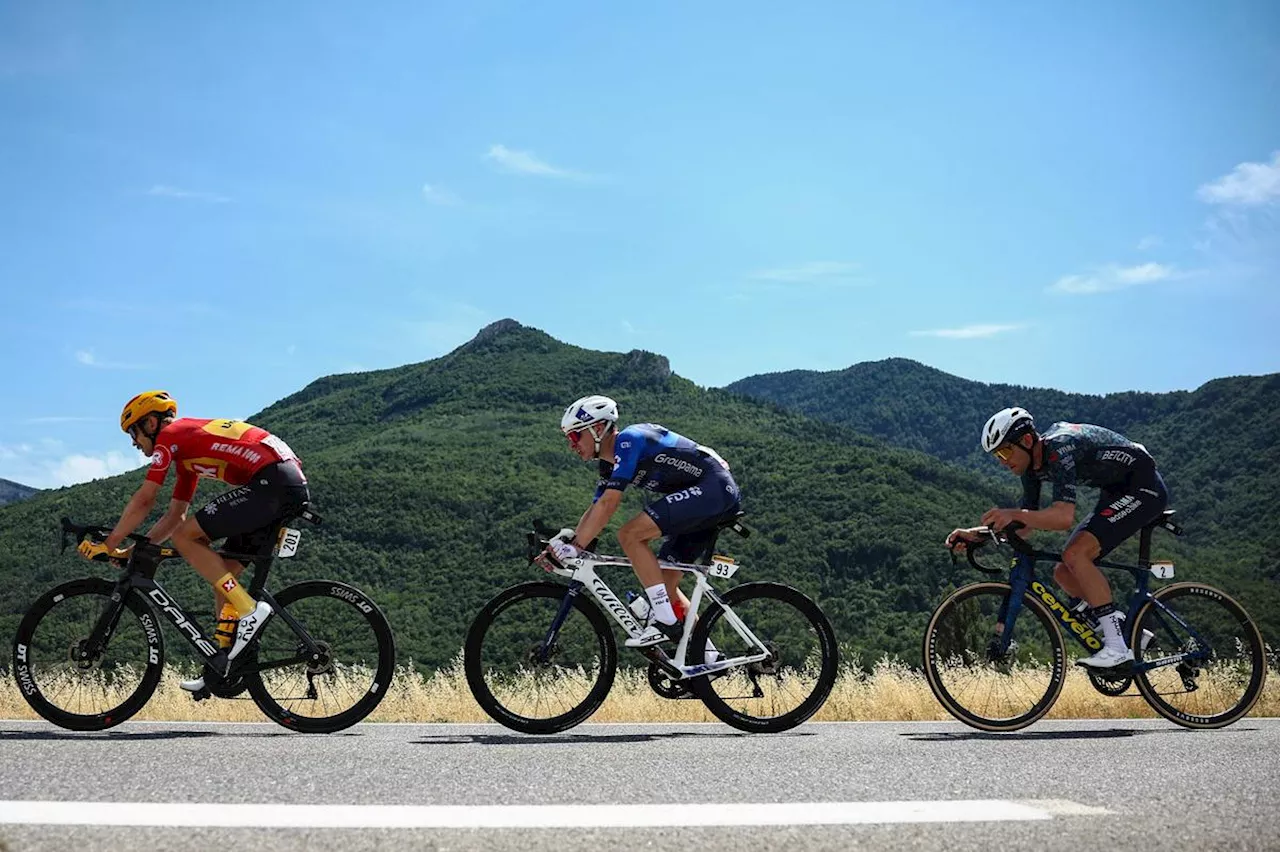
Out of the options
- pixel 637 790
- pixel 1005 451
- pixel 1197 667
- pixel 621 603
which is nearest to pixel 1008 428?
pixel 1005 451

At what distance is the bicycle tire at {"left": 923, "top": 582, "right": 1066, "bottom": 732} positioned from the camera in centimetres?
778

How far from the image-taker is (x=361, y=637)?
752 centimetres

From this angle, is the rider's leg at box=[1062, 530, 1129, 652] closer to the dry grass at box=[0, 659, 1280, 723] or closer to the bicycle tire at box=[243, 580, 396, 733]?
the dry grass at box=[0, 659, 1280, 723]

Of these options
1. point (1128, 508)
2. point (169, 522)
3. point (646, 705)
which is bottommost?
point (646, 705)

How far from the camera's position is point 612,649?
726cm

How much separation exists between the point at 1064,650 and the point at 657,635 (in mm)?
2884

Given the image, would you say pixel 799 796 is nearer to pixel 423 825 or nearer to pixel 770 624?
pixel 423 825

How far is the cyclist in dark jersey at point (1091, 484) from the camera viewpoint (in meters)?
7.86

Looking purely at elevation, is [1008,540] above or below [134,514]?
below

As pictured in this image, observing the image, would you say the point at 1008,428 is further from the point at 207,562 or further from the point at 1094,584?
the point at 207,562

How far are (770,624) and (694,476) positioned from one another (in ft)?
3.57

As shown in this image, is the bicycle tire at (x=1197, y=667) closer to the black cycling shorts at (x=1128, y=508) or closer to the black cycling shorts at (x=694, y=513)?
the black cycling shorts at (x=1128, y=508)

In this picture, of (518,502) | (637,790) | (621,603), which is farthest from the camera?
(518,502)

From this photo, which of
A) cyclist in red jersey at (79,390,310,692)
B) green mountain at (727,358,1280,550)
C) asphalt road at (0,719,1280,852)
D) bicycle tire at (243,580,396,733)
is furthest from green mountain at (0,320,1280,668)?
asphalt road at (0,719,1280,852)
